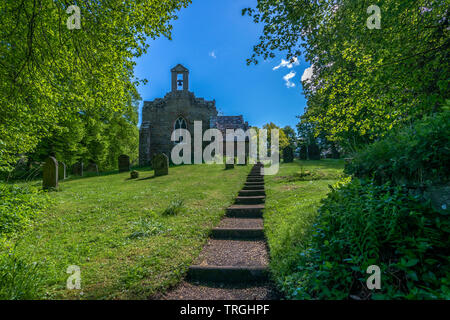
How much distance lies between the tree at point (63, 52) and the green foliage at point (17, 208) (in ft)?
3.94

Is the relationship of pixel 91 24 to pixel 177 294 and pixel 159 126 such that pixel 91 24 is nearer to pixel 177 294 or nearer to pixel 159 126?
pixel 177 294

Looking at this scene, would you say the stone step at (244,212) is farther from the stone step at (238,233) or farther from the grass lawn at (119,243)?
the stone step at (238,233)

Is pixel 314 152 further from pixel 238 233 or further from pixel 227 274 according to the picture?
pixel 227 274

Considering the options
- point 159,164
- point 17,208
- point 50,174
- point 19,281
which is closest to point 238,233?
point 19,281

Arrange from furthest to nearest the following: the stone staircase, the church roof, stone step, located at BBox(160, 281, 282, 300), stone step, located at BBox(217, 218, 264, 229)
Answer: the church roof, stone step, located at BBox(217, 218, 264, 229), the stone staircase, stone step, located at BBox(160, 281, 282, 300)

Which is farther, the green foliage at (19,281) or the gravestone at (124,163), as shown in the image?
the gravestone at (124,163)

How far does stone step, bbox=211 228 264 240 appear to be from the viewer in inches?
173

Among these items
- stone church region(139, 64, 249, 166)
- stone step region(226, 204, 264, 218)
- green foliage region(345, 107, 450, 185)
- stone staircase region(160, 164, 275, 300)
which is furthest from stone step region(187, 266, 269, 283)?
stone church region(139, 64, 249, 166)

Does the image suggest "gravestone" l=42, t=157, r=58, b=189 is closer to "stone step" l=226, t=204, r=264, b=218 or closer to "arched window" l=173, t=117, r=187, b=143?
"stone step" l=226, t=204, r=264, b=218

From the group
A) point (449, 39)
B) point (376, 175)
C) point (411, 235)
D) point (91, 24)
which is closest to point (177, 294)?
point (411, 235)

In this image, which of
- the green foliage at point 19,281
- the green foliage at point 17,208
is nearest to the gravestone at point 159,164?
the green foliage at point 17,208

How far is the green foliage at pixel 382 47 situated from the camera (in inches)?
159

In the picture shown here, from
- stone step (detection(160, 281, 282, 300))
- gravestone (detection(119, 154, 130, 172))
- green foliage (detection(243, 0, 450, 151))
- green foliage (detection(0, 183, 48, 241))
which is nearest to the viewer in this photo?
stone step (detection(160, 281, 282, 300))

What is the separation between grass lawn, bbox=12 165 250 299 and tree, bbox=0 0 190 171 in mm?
2790
